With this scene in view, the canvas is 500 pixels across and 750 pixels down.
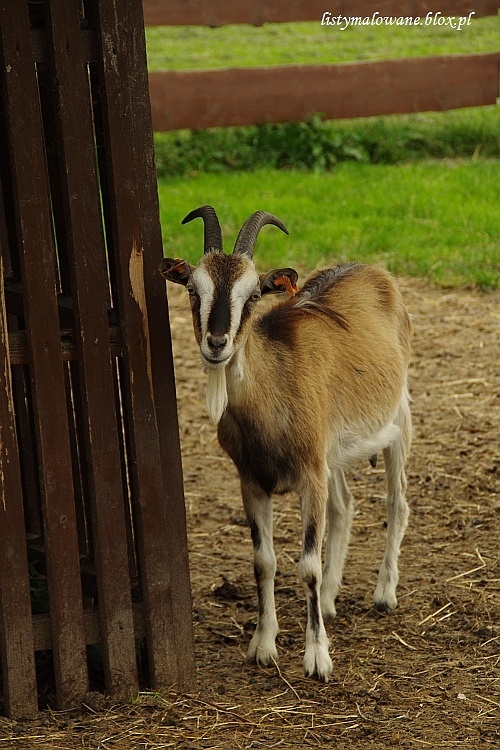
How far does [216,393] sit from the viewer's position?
15.5 feet

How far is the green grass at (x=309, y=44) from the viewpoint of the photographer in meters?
16.7

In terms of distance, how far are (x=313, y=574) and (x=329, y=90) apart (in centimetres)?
987

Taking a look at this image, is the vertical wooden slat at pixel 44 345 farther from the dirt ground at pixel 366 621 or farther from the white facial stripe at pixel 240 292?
the white facial stripe at pixel 240 292

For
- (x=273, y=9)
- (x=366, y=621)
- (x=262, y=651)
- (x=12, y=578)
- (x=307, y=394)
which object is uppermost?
(x=273, y=9)

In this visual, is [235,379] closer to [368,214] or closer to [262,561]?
[262,561]

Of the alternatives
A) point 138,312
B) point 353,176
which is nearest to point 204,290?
point 138,312

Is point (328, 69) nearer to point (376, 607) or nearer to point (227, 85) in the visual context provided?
point (227, 85)

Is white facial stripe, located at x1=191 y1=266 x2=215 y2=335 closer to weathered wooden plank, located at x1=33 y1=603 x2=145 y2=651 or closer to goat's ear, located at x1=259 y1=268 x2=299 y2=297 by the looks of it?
goat's ear, located at x1=259 y1=268 x2=299 y2=297

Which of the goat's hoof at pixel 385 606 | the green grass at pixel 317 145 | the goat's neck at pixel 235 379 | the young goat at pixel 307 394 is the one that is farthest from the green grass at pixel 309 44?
the goat's neck at pixel 235 379

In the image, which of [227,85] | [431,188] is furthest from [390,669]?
[227,85]

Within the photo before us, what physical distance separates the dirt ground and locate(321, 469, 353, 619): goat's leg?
5.1 inches

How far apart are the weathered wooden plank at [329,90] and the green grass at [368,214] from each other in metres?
0.79

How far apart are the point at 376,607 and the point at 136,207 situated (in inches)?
90.9

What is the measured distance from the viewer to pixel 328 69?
1391 centimetres
